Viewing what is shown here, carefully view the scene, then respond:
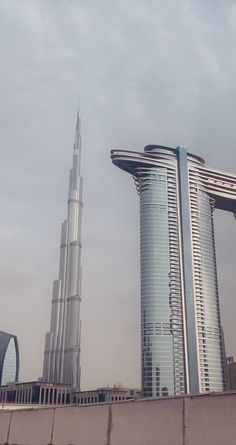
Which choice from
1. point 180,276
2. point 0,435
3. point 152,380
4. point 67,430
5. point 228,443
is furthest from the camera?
point 180,276

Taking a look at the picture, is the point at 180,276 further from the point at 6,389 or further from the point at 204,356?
the point at 6,389

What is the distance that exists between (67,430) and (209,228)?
187m

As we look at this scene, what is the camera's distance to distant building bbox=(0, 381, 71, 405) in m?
174

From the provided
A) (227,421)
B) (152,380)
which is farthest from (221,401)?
(152,380)

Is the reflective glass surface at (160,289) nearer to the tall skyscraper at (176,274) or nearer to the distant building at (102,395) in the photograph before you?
the tall skyscraper at (176,274)

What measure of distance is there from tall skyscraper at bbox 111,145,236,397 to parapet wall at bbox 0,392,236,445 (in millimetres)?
160072

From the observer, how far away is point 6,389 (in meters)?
197

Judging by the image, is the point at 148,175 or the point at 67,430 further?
the point at 148,175

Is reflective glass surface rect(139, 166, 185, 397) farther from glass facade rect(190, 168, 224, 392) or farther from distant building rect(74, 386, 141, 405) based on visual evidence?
distant building rect(74, 386, 141, 405)

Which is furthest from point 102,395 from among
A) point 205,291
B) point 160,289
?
point 205,291

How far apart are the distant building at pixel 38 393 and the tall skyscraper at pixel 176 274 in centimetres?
3611

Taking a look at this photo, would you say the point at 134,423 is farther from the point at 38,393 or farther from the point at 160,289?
the point at 38,393

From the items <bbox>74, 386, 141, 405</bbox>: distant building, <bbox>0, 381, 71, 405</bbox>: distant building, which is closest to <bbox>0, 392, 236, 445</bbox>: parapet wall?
<bbox>74, 386, 141, 405</bbox>: distant building

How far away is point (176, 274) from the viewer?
182m
